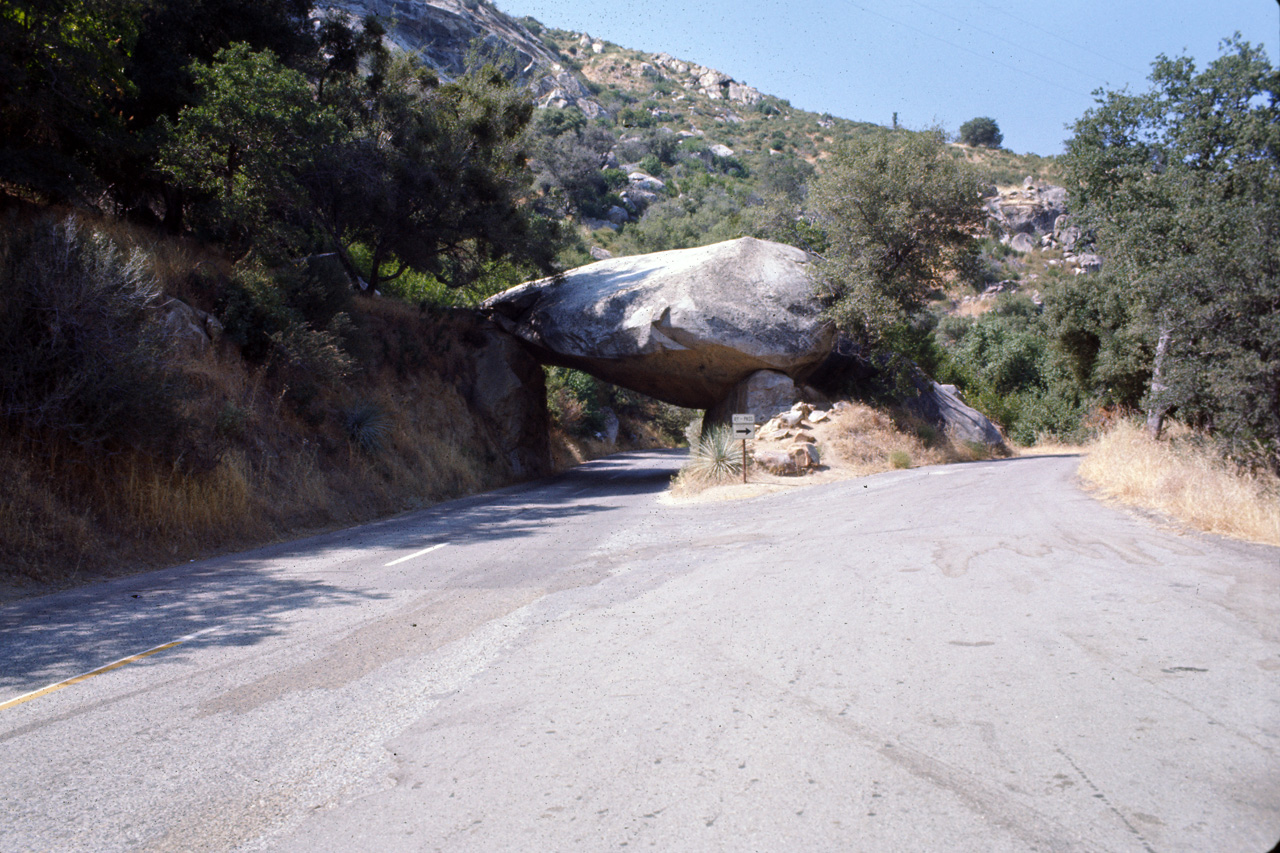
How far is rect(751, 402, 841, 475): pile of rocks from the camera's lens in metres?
17.5

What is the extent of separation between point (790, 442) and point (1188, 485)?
9.00m

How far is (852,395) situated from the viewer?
23.1 m

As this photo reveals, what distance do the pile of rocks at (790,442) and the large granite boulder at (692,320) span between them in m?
1.94

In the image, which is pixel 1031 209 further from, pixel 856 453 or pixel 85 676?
pixel 85 676

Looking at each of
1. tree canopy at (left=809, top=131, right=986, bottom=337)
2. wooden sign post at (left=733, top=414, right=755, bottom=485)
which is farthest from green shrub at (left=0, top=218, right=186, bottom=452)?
tree canopy at (left=809, top=131, right=986, bottom=337)

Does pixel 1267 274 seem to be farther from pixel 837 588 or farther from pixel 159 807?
pixel 159 807

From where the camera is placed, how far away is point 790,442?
18.5 m

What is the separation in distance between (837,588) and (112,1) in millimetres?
14344

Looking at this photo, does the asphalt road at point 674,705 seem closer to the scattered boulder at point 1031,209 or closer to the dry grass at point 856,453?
the dry grass at point 856,453

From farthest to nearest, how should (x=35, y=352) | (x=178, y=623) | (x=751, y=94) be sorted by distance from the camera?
(x=751, y=94)
(x=35, y=352)
(x=178, y=623)

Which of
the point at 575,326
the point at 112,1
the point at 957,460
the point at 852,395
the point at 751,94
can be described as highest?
the point at 751,94

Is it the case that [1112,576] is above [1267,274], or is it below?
below

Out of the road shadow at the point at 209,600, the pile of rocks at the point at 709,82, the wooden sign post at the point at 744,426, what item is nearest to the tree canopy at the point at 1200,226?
the wooden sign post at the point at 744,426

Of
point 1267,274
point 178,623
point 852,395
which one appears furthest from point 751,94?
point 178,623
